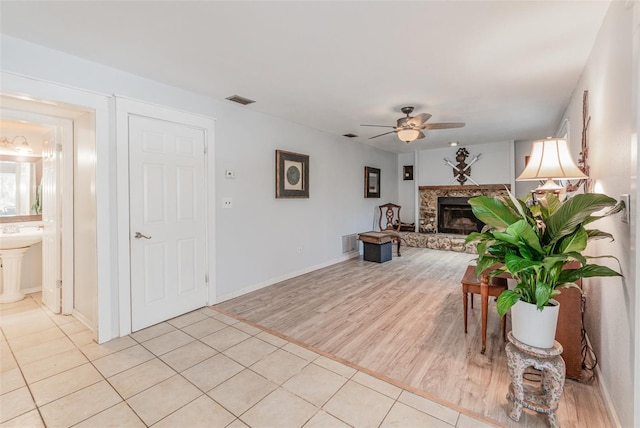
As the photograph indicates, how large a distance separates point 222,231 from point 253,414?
2.19 m

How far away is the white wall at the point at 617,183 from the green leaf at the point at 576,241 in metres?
0.18

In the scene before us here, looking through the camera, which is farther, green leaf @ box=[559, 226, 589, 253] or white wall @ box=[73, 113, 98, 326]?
white wall @ box=[73, 113, 98, 326]

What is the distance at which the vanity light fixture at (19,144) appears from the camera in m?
3.73

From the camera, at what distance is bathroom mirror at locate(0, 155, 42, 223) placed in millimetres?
3793

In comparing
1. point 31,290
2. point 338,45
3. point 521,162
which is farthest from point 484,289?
point 31,290

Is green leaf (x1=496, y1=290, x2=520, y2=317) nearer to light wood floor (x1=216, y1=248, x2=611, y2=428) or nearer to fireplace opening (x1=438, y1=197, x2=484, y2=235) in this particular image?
light wood floor (x1=216, y1=248, x2=611, y2=428)

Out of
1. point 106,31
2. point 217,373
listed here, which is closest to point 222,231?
point 217,373

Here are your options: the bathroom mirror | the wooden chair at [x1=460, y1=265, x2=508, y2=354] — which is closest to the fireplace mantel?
the wooden chair at [x1=460, y1=265, x2=508, y2=354]

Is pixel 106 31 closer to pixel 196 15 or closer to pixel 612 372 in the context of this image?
pixel 196 15

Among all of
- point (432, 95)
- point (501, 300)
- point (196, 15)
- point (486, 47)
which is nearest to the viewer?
point (501, 300)

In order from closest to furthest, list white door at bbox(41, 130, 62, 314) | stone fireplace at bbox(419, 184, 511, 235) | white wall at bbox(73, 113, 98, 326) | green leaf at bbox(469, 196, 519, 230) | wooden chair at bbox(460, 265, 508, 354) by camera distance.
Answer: green leaf at bbox(469, 196, 519, 230) → wooden chair at bbox(460, 265, 508, 354) → white wall at bbox(73, 113, 98, 326) → white door at bbox(41, 130, 62, 314) → stone fireplace at bbox(419, 184, 511, 235)

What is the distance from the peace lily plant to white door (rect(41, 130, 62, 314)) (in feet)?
13.1

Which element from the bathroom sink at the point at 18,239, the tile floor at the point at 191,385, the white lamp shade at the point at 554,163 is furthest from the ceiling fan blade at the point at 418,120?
the bathroom sink at the point at 18,239

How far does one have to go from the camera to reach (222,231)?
3492mm
